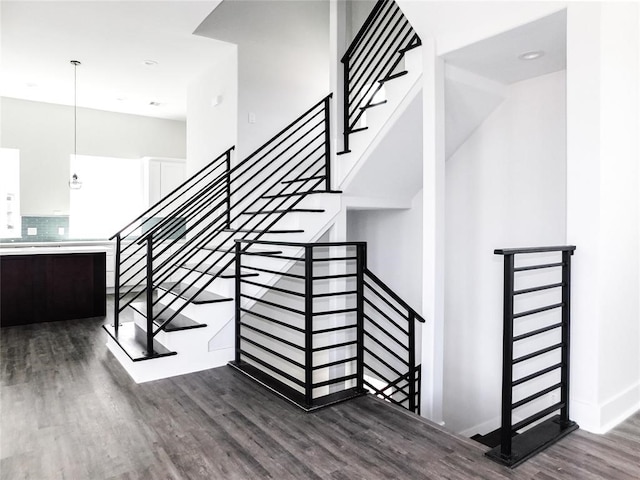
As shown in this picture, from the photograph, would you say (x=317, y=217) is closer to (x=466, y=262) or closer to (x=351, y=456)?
(x=466, y=262)

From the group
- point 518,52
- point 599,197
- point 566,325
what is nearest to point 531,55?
point 518,52

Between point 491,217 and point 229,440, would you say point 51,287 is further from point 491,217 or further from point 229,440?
point 491,217

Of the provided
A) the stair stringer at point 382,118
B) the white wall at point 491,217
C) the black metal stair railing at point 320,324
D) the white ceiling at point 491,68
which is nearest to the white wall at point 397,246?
the black metal stair railing at point 320,324

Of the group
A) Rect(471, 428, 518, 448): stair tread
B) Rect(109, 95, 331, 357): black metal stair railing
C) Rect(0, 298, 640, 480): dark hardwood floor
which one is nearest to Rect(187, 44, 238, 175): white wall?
Rect(109, 95, 331, 357): black metal stair railing

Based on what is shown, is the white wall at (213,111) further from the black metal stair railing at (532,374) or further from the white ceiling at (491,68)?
the black metal stair railing at (532,374)

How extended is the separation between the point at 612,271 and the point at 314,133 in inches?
149

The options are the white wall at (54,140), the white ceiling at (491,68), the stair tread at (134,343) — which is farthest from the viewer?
the white wall at (54,140)

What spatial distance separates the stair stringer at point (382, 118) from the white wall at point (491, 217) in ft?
3.55

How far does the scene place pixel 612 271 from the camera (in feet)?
8.66

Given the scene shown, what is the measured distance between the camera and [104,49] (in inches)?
196

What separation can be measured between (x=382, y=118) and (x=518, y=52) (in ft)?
3.64

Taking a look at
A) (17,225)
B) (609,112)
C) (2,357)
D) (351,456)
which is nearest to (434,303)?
(351,456)

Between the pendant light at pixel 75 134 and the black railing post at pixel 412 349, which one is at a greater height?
the pendant light at pixel 75 134

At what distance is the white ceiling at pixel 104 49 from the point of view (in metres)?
4.14
